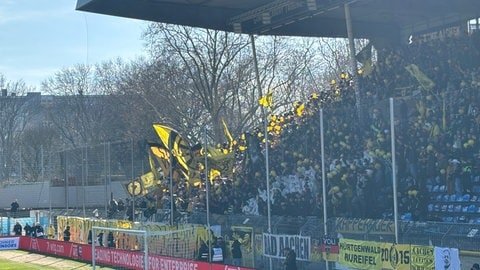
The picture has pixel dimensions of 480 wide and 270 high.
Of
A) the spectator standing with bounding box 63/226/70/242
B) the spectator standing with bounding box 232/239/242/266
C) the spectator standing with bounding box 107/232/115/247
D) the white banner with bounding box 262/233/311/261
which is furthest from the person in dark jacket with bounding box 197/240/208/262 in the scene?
the spectator standing with bounding box 63/226/70/242

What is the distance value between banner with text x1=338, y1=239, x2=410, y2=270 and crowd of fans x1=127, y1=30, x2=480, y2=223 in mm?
3045

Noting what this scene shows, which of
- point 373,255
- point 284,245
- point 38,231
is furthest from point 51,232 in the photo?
point 373,255

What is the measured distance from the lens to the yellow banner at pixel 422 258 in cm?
2188

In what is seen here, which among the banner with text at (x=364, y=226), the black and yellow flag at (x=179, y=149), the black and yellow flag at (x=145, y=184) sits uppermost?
the black and yellow flag at (x=179, y=149)

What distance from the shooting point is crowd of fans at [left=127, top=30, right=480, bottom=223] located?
27203mm

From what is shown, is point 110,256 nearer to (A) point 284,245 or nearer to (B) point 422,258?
(A) point 284,245

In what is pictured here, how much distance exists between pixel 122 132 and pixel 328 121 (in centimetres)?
5241

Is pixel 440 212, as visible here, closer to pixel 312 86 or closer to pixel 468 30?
pixel 468 30

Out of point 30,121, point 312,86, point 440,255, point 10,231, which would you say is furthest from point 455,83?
point 30,121

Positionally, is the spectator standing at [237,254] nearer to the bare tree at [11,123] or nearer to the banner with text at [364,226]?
the banner with text at [364,226]

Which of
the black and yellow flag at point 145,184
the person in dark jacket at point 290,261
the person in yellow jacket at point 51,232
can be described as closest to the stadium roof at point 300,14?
the black and yellow flag at point 145,184

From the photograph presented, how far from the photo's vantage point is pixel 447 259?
2122cm

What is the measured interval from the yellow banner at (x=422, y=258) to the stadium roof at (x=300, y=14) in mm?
15283

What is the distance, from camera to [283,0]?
1489 inches
